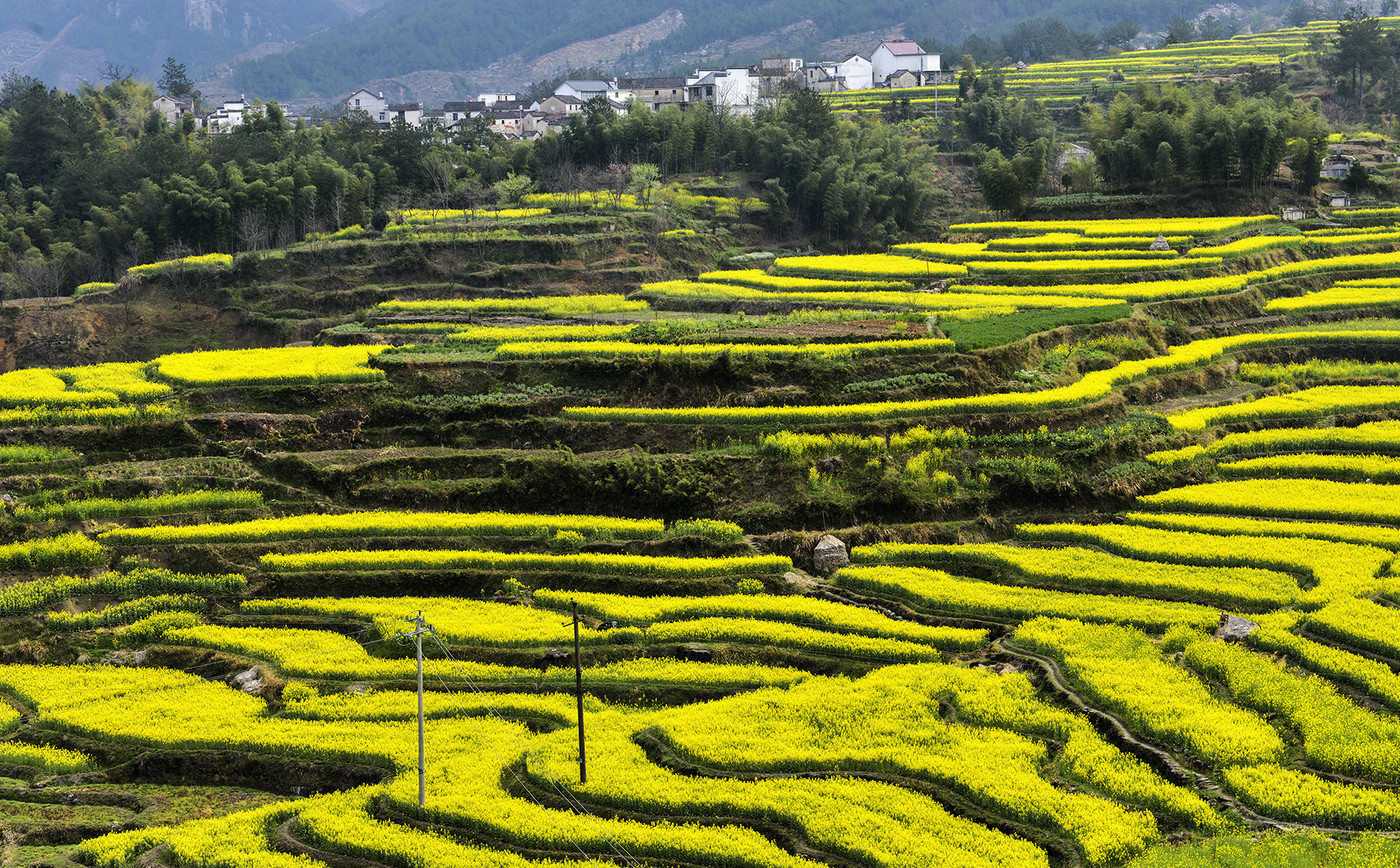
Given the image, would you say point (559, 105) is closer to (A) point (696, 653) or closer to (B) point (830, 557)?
(B) point (830, 557)

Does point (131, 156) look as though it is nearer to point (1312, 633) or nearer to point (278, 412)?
point (278, 412)

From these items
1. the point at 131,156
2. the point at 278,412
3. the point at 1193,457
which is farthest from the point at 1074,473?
the point at 131,156

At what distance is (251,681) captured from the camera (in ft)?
70.8

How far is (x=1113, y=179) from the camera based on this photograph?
63.0m

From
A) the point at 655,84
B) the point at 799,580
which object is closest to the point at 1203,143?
the point at 799,580

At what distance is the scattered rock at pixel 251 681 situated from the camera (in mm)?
21359

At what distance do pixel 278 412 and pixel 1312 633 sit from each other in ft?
90.4

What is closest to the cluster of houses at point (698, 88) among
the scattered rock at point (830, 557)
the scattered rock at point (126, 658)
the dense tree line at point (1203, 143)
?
the dense tree line at point (1203, 143)

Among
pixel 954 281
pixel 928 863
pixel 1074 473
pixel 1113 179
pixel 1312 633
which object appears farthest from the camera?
pixel 1113 179

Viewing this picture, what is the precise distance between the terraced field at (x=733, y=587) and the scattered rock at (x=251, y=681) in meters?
0.08

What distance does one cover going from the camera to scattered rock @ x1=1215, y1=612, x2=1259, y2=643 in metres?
20.3

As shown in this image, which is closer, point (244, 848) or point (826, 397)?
point (244, 848)

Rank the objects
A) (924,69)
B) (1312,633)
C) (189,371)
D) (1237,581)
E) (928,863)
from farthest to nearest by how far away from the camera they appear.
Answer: (924,69) → (189,371) → (1237,581) → (1312,633) → (928,863)

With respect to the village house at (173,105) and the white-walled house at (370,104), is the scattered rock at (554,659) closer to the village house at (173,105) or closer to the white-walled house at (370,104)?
the village house at (173,105)
